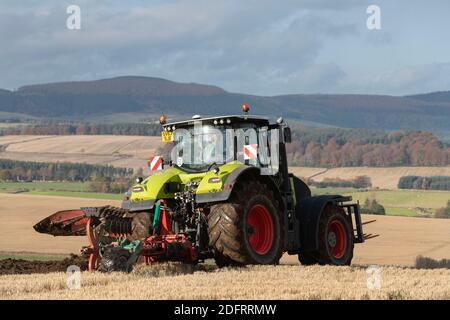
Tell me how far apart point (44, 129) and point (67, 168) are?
62449 millimetres

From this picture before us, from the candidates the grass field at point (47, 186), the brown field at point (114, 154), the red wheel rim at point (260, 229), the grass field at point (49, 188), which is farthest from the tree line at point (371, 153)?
the red wheel rim at point (260, 229)

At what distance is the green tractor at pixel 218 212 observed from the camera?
12.9 meters

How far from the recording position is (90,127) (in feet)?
523

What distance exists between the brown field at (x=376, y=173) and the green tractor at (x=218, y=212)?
260ft

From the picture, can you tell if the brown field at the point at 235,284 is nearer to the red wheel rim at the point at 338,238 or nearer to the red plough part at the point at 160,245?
the red plough part at the point at 160,245

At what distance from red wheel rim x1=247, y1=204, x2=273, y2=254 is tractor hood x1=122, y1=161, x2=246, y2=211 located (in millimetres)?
868

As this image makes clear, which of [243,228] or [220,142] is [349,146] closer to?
[220,142]

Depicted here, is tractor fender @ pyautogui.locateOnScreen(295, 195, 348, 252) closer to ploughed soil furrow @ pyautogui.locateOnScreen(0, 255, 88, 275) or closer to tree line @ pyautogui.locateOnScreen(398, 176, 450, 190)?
ploughed soil furrow @ pyautogui.locateOnScreen(0, 255, 88, 275)

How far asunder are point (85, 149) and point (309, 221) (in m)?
107

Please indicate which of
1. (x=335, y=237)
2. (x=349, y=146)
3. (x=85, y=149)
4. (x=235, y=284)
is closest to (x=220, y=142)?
(x=335, y=237)

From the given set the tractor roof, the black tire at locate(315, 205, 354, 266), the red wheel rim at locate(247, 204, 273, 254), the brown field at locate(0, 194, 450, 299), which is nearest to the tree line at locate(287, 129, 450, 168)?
the black tire at locate(315, 205, 354, 266)

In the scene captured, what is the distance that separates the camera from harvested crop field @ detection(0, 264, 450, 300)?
9.80 meters

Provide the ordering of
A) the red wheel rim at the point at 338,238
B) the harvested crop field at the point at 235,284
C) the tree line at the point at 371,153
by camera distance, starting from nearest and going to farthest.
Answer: the harvested crop field at the point at 235,284
the red wheel rim at the point at 338,238
the tree line at the point at 371,153
